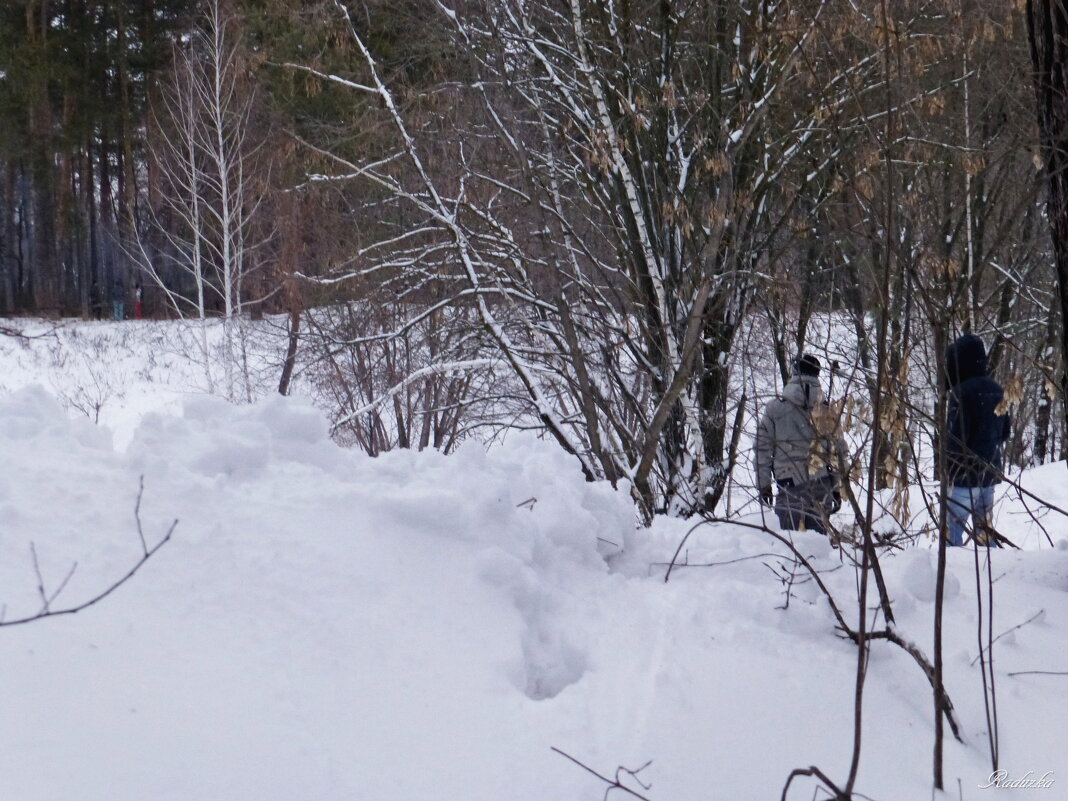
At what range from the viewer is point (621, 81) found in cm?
659

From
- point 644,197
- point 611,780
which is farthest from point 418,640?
point 644,197

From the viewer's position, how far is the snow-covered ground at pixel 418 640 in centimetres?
193

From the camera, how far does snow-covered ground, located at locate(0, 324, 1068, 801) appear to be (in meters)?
1.93

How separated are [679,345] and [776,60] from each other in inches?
79.3

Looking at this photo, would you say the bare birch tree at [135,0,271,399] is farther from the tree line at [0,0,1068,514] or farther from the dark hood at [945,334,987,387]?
the dark hood at [945,334,987,387]

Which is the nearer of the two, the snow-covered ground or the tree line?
the snow-covered ground

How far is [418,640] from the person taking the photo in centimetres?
241

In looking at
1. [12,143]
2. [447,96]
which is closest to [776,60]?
[447,96]

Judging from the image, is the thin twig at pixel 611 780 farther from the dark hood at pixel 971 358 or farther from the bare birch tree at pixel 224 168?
the bare birch tree at pixel 224 168

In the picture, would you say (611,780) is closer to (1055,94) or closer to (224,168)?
(1055,94)

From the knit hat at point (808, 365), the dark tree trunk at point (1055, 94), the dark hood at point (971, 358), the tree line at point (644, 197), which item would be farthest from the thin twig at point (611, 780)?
the dark hood at point (971, 358)

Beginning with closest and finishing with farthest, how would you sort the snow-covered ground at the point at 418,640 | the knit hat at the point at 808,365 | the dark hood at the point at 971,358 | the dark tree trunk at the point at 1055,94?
1. the snow-covered ground at the point at 418,640
2. the dark tree trunk at the point at 1055,94
3. the knit hat at the point at 808,365
4. the dark hood at the point at 971,358

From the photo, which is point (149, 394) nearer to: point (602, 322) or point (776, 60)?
point (602, 322)

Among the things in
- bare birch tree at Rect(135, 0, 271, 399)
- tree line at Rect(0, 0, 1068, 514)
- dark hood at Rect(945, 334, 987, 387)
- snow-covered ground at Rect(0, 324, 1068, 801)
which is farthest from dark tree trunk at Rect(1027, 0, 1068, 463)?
bare birch tree at Rect(135, 0, 271, 399)
